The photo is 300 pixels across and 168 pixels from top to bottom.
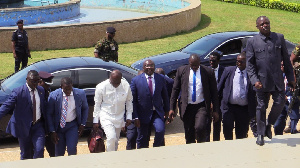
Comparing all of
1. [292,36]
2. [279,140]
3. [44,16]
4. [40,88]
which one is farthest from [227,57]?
[44,16]

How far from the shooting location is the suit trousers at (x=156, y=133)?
9.67 metres

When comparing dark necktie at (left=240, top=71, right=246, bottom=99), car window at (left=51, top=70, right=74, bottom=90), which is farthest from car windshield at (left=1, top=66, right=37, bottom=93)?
dark necktie at (left=240, top=71, right=246, bottom=99)

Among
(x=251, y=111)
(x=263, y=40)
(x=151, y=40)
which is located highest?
(x=263, y=40)

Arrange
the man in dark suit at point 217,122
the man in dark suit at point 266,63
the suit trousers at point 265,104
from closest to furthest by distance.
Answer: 1. the man in dark suit at point 266,63
2. the suit trousers at point 265,104
3. the man in dark suit at point 217,122

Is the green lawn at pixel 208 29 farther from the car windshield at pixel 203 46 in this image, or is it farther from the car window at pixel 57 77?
the car window at pixel 57 77

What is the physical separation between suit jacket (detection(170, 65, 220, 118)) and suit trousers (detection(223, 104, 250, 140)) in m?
0.37

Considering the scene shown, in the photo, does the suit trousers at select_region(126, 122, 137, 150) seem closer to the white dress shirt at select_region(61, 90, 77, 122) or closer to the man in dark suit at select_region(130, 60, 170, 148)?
the man in dark suit at select_region(130, 60, 170, 148)

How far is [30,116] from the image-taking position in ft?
29.8

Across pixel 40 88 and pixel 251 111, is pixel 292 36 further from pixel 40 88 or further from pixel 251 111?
pixel 40 88

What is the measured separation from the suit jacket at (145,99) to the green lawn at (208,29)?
7733 mm

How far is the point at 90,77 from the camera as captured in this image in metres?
11.8

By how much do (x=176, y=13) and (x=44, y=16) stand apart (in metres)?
5.22

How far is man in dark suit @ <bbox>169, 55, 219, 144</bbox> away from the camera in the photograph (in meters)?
9.70

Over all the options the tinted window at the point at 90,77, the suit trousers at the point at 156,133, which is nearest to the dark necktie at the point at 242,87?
the suit trousers at the point at 156,133
